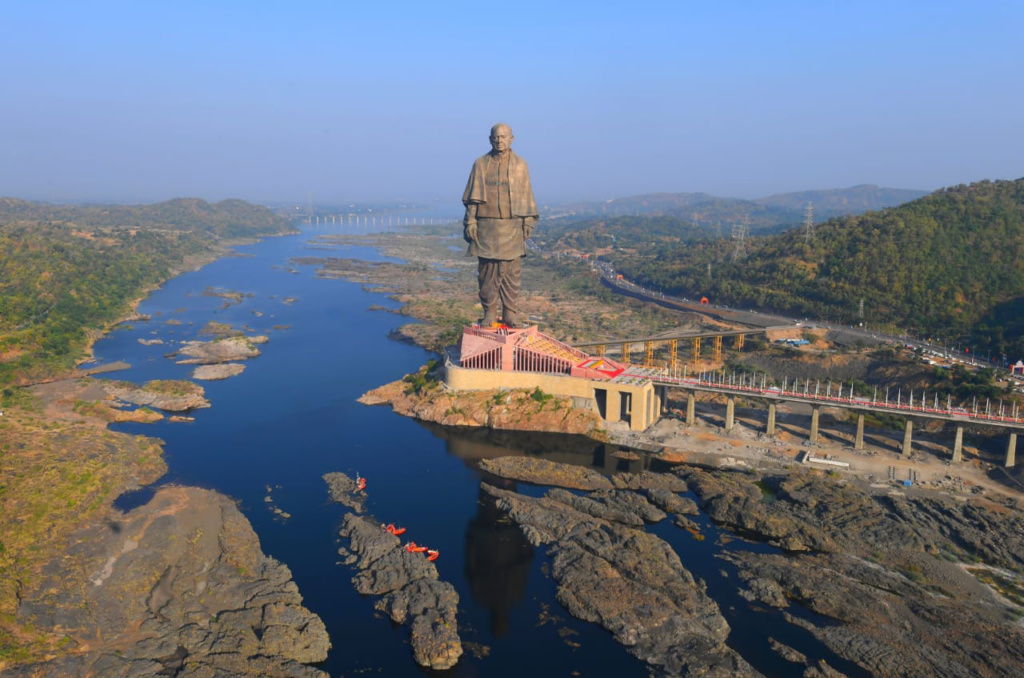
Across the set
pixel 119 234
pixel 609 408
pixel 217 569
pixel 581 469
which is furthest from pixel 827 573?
pixel 119 234

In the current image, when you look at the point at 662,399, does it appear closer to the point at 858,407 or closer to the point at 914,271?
the point at 858,407

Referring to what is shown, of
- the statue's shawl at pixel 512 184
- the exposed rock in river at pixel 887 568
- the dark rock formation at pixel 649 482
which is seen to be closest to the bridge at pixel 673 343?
the statue's shawl at pixel 512 184

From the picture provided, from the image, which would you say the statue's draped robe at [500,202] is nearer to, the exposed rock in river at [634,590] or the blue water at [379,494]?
the blue water at [379,494]

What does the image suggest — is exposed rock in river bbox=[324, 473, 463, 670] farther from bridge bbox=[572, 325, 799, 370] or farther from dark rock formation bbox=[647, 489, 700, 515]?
bridge bbox=[572, 325, 799, 370]

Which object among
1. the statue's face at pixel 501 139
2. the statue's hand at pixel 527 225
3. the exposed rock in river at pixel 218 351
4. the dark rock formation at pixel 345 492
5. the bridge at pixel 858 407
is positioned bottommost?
the dark rock formation at pixel 345 492

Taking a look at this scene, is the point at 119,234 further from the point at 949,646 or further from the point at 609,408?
the point at 949,646

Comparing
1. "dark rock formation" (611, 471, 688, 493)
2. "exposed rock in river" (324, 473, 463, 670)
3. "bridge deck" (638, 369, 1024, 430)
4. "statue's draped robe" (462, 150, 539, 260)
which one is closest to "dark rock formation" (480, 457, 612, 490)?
"dark rock formation" (611, 471, 688, 493)
